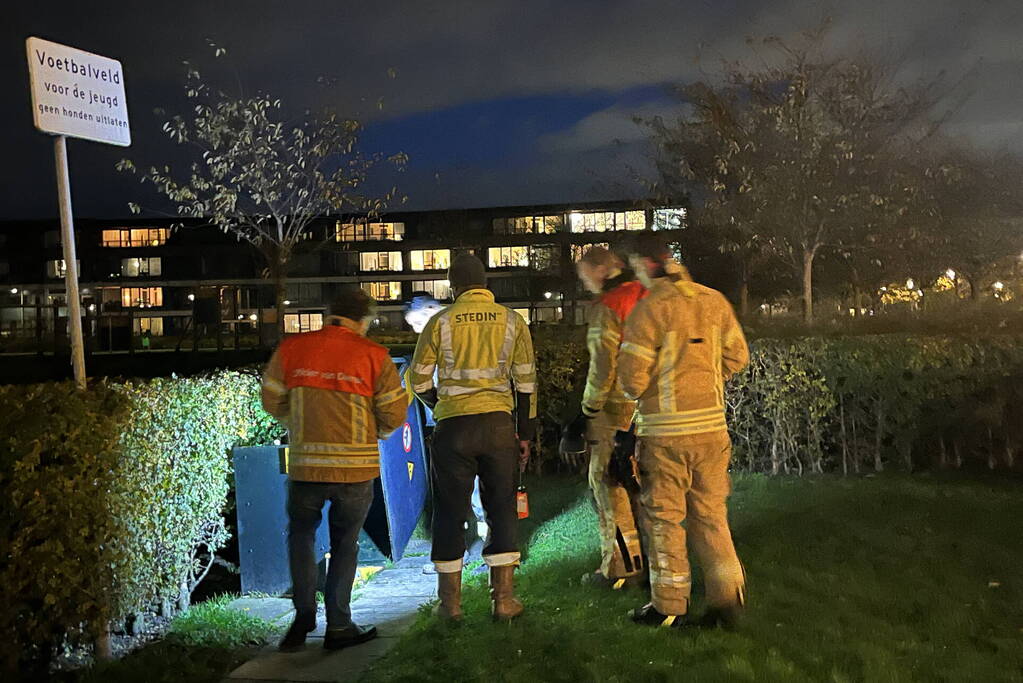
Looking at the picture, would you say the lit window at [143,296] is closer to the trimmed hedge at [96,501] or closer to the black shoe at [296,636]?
the trimmed hedge at [96,501]

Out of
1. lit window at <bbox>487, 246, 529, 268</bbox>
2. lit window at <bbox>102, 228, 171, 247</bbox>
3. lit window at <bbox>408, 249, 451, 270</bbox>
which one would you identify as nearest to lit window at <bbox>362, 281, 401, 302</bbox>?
lit window at <bbox>408, 249, 451, 270</bbox>

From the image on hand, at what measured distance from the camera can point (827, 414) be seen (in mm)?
9594

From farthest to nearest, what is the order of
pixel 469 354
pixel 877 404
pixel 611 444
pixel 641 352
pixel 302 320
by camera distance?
1. pixel 302 320
2. pixel 877 404
3. pixel 611 444
4. pixel 469 354
5. pixel 641 352

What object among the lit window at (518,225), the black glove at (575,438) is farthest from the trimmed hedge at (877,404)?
the lit window at (518,225)

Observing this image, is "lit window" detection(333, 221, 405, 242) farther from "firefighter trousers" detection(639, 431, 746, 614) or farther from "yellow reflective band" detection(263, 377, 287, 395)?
"firefighter trousers" detection(639, 431, 746, 614)

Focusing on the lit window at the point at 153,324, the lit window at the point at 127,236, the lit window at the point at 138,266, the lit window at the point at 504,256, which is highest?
the lit window at the point at 127,236

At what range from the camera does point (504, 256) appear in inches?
2926

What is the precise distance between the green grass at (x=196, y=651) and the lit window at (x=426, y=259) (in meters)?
72.8

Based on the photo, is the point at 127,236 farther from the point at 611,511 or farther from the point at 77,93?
the point at 611,511

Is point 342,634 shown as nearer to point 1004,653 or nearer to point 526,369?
point 526,369

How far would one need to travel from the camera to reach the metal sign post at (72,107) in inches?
214

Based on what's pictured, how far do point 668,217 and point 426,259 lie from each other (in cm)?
5143

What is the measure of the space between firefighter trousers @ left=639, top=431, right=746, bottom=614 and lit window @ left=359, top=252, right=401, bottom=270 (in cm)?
7480

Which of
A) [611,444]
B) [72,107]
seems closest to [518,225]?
[611,444]
